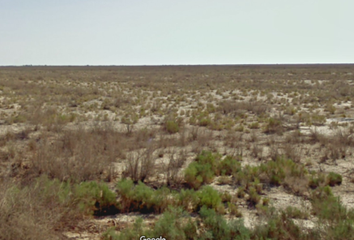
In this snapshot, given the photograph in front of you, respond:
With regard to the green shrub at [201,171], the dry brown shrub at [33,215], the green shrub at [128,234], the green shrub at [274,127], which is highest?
the dry brown shrub at [33,215]

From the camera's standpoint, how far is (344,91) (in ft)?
83.1

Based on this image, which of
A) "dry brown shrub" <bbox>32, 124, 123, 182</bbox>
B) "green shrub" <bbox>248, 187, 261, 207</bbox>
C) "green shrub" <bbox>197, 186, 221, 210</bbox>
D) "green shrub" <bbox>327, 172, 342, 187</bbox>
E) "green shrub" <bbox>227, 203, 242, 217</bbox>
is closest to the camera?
"green shrub" <bbox>227, 203, 242, 217</bbox>

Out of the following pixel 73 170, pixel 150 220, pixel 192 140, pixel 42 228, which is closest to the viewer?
pixel 42 228

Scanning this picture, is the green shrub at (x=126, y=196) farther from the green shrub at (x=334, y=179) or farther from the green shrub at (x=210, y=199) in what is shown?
the green shrub at (x=334, y=179)

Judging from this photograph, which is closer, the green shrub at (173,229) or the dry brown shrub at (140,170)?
the green shrub at (173,229)

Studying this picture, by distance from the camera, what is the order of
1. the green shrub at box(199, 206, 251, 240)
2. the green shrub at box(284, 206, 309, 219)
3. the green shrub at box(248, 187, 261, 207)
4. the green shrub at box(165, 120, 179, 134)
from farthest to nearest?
1. the green shrub at box(165, 120, 179, 134)
2. the green shrub at box(248, 187, 261, 207)
3. the green shrub at box(284, 206, 309, 219)
4. the green shrub at box(199, 206, 251, 240)

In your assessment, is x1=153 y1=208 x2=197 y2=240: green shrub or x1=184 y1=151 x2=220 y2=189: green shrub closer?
x1=153 y1=208 x2=197 y2=240: green shrub

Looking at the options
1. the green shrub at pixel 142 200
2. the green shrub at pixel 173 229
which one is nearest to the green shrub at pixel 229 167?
the green shrub at pixel 142 200

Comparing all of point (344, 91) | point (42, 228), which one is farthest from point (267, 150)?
point (344, 91)

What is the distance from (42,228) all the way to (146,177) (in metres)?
3.18

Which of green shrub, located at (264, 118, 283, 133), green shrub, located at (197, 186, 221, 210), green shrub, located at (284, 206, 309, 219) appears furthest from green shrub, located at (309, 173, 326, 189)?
green shrub, located at (264, 118, 283, 133)

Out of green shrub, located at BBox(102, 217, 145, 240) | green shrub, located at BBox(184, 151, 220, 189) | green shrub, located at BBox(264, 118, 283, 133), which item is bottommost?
green shrub, located at BBox(264, 118, 283, 133)

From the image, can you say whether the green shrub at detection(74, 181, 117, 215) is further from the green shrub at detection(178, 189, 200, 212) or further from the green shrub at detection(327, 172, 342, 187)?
the green shrub at detection(327, 172, 342, 187)

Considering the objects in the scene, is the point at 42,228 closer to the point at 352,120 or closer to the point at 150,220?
the point at 150,220
